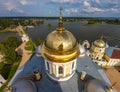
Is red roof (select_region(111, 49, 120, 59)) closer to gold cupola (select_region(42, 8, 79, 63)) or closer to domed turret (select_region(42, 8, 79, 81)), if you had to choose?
domed turret (select_region(42, 8, 79, 81))

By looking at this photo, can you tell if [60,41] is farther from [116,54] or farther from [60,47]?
[116,54]

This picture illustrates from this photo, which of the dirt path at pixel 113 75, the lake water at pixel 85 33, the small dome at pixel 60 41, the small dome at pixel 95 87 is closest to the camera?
the small dome at pixel 60 41

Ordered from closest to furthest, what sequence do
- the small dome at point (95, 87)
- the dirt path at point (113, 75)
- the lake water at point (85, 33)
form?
the small dome at point (95, 87) → the dirt path at point (113, 75) → the lake water at point (85, 33)

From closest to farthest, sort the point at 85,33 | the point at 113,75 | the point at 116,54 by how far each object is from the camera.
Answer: the point at 113,75, the point at 116,54, the point at 85,33

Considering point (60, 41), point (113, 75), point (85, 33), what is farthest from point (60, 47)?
point (85, 33)

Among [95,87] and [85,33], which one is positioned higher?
[95,87]

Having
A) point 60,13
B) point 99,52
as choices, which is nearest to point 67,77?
point 60,13

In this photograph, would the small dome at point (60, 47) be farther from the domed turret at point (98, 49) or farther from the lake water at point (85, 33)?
the lake water at point (85, 33)

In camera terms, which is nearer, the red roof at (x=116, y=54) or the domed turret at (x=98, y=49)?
the domed turret at (x=98, y=49)

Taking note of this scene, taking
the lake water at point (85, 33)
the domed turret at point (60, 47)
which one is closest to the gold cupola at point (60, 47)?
the domed turret at point (60, 47)

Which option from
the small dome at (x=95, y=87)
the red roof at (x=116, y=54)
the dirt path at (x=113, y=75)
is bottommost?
the dirt path at (x=113, y=75)
